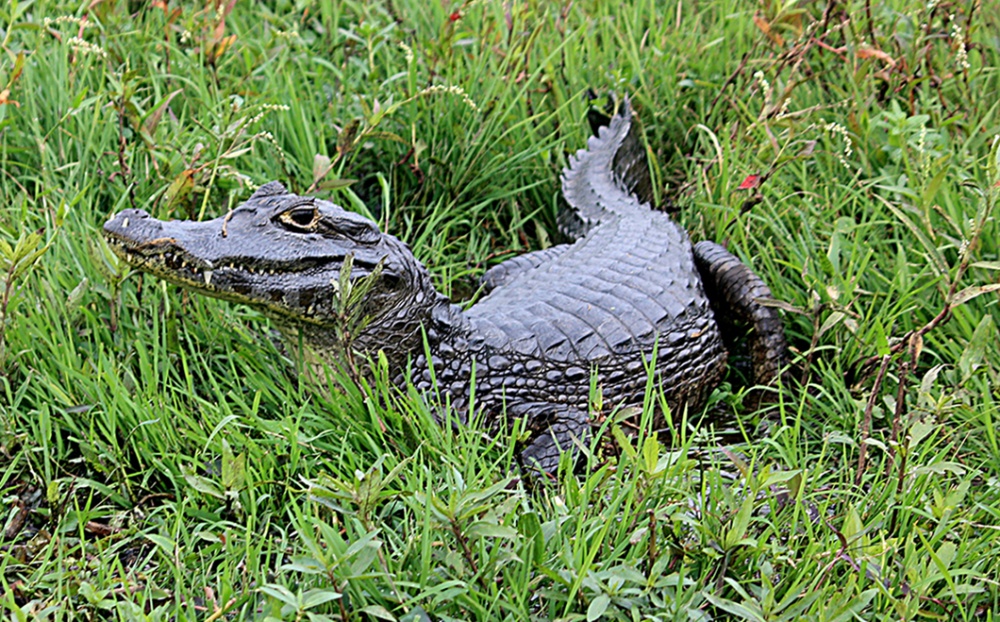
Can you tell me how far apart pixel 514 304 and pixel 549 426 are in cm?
46

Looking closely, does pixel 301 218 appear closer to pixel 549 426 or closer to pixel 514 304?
pixel 514 304

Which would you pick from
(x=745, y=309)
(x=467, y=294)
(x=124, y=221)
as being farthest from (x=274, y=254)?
(x=745, y=309)

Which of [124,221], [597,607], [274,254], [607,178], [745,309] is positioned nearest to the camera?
[597,607]

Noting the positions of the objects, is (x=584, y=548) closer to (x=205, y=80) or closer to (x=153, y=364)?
(x=153, y=364)

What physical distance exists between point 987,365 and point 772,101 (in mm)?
1479

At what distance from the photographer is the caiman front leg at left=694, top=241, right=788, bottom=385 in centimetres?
372

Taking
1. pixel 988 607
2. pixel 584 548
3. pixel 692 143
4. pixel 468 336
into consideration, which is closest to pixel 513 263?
pixel 468 336

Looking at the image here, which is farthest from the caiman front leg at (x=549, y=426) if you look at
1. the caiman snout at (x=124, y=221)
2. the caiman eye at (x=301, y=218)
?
the caiman snout at (x=124, y=221)

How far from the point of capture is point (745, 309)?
3764 mm

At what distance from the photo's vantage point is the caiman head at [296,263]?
2.90 m

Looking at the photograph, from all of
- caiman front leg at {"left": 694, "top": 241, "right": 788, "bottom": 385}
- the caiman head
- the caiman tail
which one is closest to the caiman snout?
the caiman head

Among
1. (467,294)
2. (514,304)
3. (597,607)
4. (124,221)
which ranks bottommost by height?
(467,294)

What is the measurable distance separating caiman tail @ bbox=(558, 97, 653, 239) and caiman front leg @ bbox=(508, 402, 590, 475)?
1086mm

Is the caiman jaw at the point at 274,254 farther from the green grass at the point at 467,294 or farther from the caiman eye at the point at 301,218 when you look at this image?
the green grass at the point at 467,294
